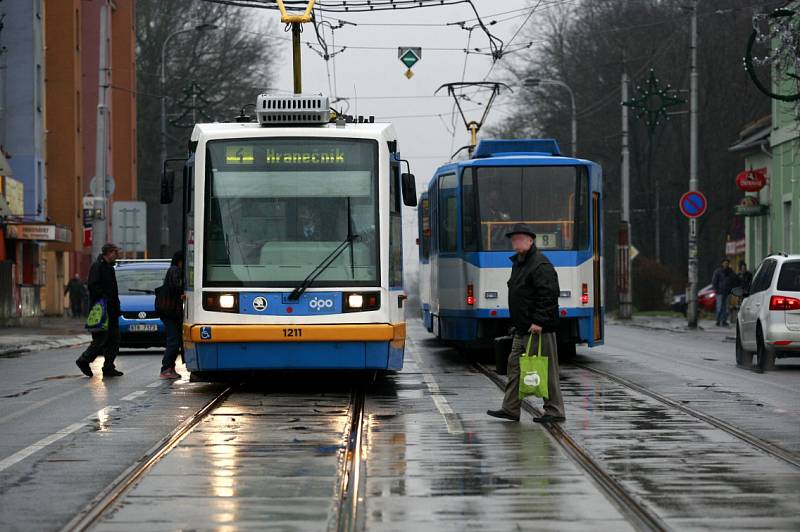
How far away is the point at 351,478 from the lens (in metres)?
10.5

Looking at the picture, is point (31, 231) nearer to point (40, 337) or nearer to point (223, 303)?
point (40, 337)

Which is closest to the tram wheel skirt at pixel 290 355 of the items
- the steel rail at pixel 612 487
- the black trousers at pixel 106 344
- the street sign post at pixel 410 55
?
the steel rail at pixel 612 487

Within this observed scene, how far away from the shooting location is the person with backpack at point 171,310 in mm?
21109

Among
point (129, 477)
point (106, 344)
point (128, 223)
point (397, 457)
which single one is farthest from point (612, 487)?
point (128, 223)

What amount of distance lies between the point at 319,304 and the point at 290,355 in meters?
0.60

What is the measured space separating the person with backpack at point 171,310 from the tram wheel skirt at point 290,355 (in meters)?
4.19

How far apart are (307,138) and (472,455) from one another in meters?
6.80

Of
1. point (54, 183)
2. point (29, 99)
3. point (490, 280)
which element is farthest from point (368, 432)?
point (54, 183)

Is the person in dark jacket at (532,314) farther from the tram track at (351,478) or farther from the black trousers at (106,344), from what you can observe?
the black trousers at (106,344)

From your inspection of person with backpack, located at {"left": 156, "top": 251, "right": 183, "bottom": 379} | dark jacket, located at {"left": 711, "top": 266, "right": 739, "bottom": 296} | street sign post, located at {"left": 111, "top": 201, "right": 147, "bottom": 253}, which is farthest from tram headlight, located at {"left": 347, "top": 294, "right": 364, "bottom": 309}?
street sign post, located at {"left": 111, "top": 201, "right": 147, "bottom": 253}

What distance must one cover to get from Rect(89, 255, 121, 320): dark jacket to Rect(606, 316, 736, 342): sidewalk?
55.8ft

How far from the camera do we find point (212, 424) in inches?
557

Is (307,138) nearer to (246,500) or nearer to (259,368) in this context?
(259,368)

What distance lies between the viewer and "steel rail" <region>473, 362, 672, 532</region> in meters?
8.68
